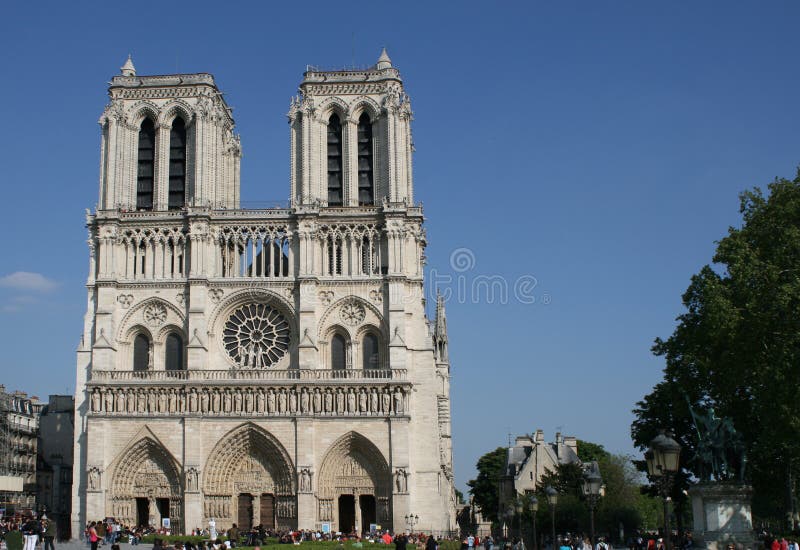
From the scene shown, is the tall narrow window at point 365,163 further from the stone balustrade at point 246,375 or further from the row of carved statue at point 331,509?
the row of carved statue at point 331,509

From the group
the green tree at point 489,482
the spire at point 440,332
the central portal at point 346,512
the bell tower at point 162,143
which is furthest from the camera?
the green tree at point 489,482

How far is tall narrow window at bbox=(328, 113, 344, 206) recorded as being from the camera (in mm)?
49188

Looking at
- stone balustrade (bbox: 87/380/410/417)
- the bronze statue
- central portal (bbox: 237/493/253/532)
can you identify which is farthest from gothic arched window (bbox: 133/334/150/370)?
the bronze statue

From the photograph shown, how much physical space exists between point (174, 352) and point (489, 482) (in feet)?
117

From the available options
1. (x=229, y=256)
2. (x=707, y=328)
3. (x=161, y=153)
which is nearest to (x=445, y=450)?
(x=229, y=256)

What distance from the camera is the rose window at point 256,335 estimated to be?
47125 millimetres

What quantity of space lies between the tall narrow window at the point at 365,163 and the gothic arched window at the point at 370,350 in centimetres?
663

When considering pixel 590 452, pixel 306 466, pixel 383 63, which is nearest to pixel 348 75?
pixel 383 63

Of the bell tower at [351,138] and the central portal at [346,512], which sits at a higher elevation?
the bell tower at [351,138]

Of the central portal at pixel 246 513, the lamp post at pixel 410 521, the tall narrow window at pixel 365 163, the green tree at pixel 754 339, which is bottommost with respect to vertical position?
the lamp post at pixel 410 521

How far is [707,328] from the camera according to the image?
1155 inches

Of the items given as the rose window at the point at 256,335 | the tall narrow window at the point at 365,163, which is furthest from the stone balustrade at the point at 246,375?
the tall narrow window at the point at 365,163

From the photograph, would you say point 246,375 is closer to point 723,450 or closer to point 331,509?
point 331,509

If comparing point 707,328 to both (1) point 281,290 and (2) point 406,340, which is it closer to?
(2) point 406,340
